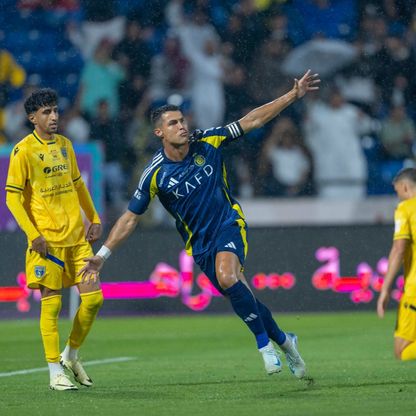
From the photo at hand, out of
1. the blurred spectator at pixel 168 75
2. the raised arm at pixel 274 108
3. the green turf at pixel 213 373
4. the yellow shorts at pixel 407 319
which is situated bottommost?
the green turf at pixel 213 373

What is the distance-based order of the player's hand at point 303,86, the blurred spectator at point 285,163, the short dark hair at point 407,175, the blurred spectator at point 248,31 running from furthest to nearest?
1. the blurred spectator at point 248,31
2. the blurred spectator at point 285,163
3. the player's hand at point 303,86
4. the short dark hair at point 407,175

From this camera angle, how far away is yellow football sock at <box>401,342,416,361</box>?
859 cm

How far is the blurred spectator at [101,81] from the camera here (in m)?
18.5

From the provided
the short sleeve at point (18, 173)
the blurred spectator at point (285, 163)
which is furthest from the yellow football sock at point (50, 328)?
the blurred spectator at point (285, 163)

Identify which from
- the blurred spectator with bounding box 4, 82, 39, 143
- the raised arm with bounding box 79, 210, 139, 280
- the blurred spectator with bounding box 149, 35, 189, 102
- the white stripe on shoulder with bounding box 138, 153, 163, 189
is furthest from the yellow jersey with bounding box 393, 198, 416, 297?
the blurred spectator with bounding box 4, 82, 39, 143

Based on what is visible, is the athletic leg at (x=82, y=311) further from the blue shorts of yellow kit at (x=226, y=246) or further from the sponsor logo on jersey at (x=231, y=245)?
the sponsor logo on jersey at (x=231, y=245)

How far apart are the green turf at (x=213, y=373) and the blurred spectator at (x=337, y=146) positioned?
82.5 inches

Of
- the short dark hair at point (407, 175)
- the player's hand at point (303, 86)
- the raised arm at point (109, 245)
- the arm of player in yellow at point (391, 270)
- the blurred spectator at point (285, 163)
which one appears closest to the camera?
Result: the arm of player in yellow at point (391, 270)

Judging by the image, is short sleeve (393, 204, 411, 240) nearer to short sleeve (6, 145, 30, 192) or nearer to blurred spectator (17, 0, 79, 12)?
short sleeve (6, 145, 30, 192)

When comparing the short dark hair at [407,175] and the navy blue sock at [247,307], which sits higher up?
→ the short dark hair at [407,175]

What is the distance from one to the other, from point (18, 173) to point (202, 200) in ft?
4.53

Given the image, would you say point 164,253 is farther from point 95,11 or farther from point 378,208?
point 95,11

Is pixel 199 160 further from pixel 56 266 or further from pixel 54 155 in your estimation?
pixel 56 266

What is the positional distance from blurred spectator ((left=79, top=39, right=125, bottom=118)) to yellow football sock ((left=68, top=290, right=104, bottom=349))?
30.7 feet
